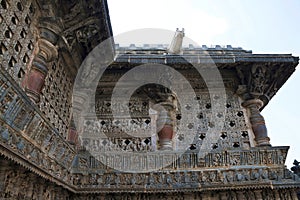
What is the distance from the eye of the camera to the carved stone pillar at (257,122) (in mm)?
6457

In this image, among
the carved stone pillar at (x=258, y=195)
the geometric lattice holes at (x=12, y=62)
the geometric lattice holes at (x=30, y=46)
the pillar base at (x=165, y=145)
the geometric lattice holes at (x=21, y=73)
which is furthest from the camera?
the pillar base at (x=165, y=145)

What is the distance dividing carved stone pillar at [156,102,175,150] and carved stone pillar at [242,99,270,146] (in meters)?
1.88

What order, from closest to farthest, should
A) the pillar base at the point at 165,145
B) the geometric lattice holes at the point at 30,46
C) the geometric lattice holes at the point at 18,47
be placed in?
the geometric lattice holes at the point at 18,47
the geometric lattice holes at the point at 30,46
the pillar base at the point at 165,145

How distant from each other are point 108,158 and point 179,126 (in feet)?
6.14

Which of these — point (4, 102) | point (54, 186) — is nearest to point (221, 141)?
point (54, 186)

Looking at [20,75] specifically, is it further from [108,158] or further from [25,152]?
[108,158]

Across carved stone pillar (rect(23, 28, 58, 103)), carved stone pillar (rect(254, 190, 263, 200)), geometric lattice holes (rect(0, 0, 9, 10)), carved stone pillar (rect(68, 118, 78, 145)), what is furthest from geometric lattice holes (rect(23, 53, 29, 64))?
carved stone pillar (rect(254, 190, 263, 200))

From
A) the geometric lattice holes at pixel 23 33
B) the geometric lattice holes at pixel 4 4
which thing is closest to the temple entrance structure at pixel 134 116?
the geometric lattice holes at pixel 23 33

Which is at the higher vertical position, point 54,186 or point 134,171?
point 134,171

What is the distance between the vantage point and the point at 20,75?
410cm

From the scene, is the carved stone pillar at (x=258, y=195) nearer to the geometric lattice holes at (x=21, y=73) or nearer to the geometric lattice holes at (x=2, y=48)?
the geometric lattice holes at (x=21, y=73)

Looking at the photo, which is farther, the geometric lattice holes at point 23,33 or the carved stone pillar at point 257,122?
the carved stone pillar at point 257,122

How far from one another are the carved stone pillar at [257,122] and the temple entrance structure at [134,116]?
0.03 m

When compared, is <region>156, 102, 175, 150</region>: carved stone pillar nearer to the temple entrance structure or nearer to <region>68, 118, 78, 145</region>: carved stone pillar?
the temple entrance structure
